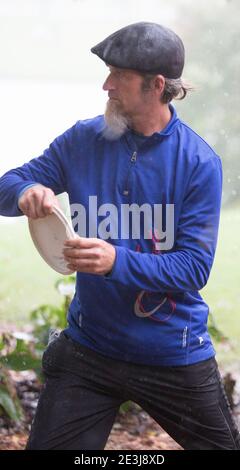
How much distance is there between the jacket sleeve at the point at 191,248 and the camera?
326 cm

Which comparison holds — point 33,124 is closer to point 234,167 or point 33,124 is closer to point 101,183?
point 234,167

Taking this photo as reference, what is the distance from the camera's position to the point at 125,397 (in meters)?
3.45

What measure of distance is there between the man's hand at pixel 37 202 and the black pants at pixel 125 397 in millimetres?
533

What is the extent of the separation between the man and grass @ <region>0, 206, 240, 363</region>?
2.09 metres

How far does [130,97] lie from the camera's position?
3465 millimetres

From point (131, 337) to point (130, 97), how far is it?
0.82 m

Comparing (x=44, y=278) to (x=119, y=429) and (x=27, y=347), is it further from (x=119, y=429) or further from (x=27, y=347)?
(x=119, y=429)

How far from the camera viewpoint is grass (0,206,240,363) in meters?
5.57

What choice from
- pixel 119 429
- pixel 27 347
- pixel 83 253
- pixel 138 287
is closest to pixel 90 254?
pixel 83 253

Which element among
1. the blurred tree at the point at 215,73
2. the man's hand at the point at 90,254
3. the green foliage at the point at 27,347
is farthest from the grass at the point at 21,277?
the man's hand at the point at 90,254

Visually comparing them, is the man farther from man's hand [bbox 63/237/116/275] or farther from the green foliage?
the green foliage

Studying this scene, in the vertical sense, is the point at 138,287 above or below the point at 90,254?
below

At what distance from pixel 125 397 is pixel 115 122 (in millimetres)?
943

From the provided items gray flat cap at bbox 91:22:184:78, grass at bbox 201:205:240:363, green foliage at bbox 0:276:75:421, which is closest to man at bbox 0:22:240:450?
gray flat cap at bbox 91:22:184:78
